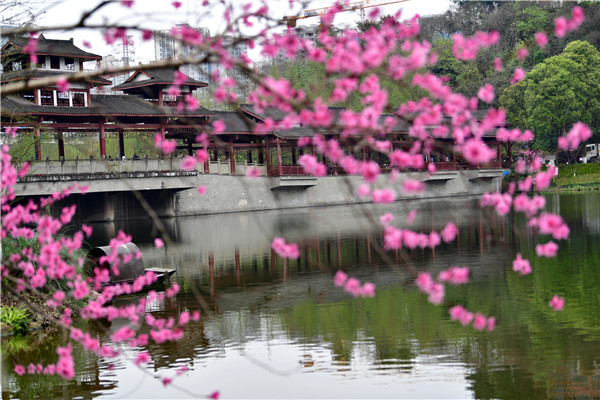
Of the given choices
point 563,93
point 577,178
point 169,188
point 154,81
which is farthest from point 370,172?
point 577,178

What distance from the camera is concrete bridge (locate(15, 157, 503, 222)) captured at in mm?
40719

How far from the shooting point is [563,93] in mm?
58406

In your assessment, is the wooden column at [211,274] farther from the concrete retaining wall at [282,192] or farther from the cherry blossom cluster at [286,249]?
the concrete retaining wall at [282,192]

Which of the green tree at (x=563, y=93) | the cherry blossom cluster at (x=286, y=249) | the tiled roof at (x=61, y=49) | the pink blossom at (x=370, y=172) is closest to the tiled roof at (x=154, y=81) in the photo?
the tiled roof at (x=61, y=49)

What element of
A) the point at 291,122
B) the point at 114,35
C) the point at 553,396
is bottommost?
the point at 553,396

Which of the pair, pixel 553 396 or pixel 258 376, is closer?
pixel 553 396

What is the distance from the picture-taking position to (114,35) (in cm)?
521

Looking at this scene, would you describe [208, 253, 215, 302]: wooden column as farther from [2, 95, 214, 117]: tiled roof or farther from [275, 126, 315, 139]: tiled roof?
[275, 126, 315, 139]: tiled roof

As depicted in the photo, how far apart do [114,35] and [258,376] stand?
635 centimetres

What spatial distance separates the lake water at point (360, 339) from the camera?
9781 mm

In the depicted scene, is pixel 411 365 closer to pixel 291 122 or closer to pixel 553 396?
pixel 553 396

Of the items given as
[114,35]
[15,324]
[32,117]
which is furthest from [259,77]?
[32,117]

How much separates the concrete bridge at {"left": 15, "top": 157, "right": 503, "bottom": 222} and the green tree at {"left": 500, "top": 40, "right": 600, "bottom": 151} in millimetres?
15411

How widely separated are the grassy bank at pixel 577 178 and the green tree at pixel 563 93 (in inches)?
95.1
